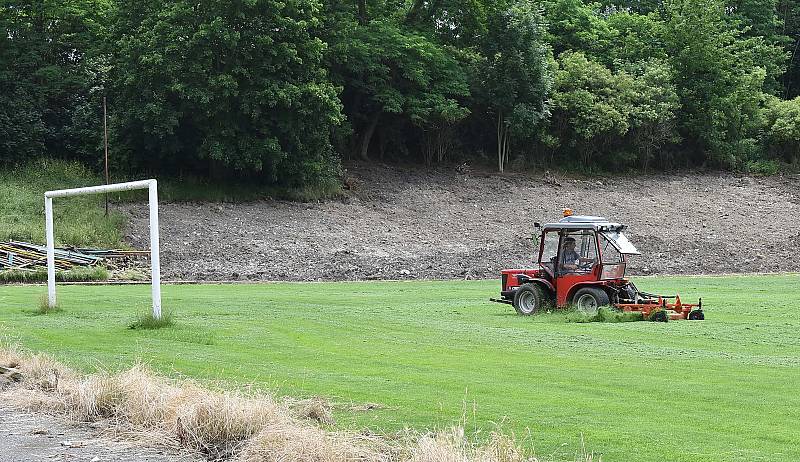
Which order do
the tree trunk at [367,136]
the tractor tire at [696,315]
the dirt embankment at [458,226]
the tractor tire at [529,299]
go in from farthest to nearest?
the tree trunk at [367,136] < the dirt embankment at [458,226] < the tractor tire at [529,299] < the tractor tire at [696,315]

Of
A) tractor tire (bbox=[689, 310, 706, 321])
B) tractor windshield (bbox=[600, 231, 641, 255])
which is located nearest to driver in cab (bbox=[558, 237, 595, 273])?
tractor windshield (bbox=[600, 231, 641, 255])

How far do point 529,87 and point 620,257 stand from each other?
1327 inches

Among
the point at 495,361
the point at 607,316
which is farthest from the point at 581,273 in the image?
the point at 495,361

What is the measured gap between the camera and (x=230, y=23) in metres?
43.6

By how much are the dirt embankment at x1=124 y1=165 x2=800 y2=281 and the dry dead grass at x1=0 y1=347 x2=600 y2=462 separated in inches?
932

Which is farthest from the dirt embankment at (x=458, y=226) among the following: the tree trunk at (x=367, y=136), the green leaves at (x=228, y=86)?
the green leaves at (x=228, y=86)

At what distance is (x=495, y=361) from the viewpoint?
13.2m

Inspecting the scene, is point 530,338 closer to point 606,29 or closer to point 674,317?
point 674,317

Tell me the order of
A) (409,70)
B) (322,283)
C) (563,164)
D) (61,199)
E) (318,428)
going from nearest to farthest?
(318,428)
(322,283)
(61,199)
(409,70)
(563,164)

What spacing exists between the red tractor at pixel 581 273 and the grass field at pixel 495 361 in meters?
0.88

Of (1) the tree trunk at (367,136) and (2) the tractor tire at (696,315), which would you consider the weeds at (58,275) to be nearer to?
(2) the tractor tire at (696,315)

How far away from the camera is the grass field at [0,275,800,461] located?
28.7ft

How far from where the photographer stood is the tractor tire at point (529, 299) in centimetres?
2114

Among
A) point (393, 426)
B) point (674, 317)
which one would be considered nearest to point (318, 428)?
point (393, 426)
